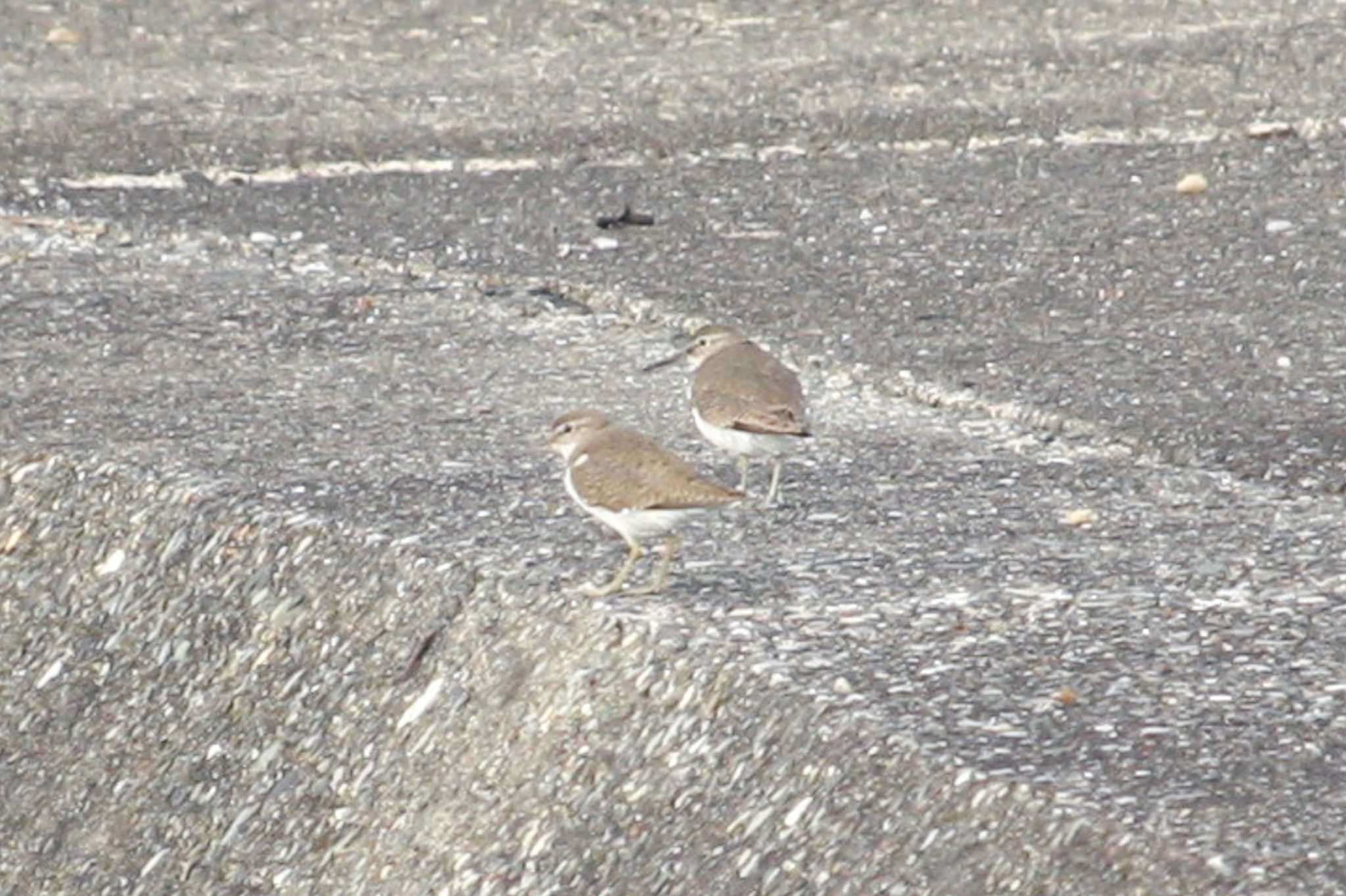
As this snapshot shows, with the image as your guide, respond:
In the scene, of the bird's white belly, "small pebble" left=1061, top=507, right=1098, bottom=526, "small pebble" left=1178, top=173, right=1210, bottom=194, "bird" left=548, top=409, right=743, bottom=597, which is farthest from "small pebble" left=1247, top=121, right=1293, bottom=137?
"bird" left=548, top=409, right=743, bottom=597

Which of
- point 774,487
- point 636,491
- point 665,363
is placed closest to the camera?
point 636,491

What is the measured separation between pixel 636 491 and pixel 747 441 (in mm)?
783

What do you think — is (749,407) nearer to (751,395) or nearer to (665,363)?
(751,395)

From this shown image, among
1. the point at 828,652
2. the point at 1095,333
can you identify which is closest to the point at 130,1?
the point at 1095,333

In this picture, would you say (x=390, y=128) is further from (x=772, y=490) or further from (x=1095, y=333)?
(x=772, y=490)

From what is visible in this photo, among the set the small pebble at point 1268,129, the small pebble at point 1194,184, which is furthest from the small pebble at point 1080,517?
the small pebble at point 1268,129

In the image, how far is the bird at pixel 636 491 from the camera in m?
5.79

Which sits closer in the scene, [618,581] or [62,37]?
[618,581]

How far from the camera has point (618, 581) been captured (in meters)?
5.88

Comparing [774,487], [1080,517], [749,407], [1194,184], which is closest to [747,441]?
[749,407]

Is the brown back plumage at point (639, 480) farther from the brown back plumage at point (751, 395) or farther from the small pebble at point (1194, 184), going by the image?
the small pebble at point (1194, 184)

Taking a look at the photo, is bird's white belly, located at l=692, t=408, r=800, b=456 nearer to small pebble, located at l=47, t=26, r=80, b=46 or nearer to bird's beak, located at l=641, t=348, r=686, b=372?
bird's beak, located at l=641, t=348, r=686, b=372

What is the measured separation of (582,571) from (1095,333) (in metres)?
2.58

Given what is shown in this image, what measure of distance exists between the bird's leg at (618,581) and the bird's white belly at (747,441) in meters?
0.60
